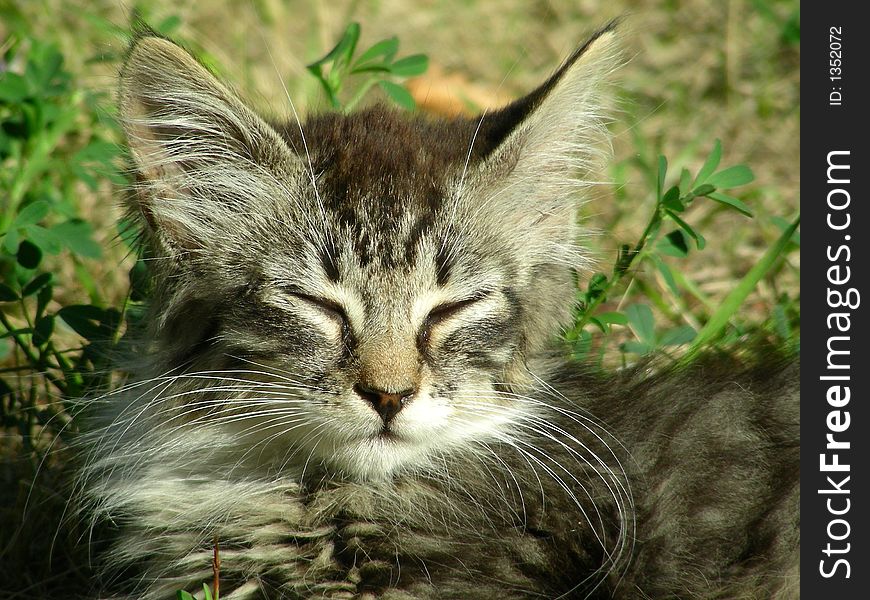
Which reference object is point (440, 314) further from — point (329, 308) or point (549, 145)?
point (549, 145)

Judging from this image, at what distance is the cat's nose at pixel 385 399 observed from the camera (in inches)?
109

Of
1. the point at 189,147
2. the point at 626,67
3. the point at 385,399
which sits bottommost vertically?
the point at 385,399

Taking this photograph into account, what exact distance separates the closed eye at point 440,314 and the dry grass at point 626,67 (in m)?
2.37

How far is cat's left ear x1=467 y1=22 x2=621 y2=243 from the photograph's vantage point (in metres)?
3.10

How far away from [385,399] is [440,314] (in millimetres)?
336

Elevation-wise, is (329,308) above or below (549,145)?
below

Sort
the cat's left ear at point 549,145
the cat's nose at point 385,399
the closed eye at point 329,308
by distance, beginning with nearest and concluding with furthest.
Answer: the cat's nose at point 385,399 → the closed eye at point 329,308 → the cat's left ear at point 549,145

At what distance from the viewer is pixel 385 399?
2.78m

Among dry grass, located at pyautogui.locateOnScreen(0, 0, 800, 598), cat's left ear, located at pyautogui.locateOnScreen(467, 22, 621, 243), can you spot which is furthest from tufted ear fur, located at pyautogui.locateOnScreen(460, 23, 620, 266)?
dry grass, located at pyautogui.locateOnScreen(0, 0, 800, 598)

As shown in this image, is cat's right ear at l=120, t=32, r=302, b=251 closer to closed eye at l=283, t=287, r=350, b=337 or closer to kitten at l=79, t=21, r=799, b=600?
kitten at l=79, t=21, r=799, b=600

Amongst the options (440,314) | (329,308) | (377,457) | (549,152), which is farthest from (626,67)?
(377,457)

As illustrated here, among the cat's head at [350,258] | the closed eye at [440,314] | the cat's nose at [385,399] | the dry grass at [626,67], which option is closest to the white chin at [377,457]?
the cat's head at [350,258]

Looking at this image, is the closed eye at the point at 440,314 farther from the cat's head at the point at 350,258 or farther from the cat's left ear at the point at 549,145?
the cat's left ear at the point at 549,145

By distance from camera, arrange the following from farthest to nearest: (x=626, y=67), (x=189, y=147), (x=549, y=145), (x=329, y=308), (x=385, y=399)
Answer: (x=626, y=67)
(x=549, y=145)
(x=189, y=147)
(x=329, y=308)
(x=385, y=399)
